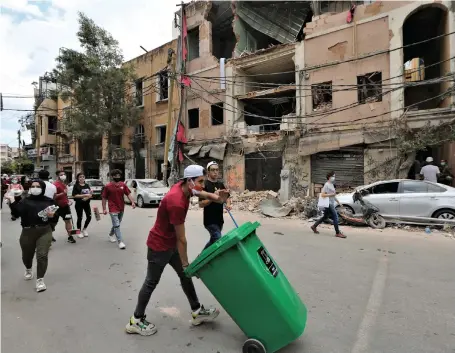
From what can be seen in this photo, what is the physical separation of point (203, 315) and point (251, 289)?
0.99 m

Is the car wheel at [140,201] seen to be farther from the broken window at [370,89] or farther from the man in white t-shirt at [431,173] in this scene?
the man in white t-shirt at [431,173]

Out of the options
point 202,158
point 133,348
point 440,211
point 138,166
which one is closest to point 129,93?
point 138,166

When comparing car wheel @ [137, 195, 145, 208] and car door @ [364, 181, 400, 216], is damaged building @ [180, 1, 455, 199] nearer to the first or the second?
car door @ [364, 181, 400, 216]

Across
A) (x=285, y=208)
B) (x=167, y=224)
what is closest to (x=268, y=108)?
(x=285, y=208)

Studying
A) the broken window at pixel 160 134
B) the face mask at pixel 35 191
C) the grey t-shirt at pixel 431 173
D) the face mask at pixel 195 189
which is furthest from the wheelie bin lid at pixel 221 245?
the broken window at pixel 160 134

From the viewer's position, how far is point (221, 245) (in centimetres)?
216

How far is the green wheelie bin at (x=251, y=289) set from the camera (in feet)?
6.98

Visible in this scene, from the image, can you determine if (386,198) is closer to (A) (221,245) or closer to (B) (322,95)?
(B) (322,95)

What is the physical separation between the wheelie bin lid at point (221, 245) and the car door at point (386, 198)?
729 cm

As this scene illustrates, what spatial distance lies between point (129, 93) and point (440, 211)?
68.0ft

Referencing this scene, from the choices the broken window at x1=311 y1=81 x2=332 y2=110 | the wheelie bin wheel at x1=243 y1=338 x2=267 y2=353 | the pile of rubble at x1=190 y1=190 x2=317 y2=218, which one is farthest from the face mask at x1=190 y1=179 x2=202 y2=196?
the broken window at x1=311 y1=81 x2=332 y2=110

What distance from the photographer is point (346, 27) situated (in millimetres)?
13125

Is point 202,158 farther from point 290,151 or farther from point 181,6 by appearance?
point 181,6

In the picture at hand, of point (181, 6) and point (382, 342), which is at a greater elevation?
point (181, 6)
